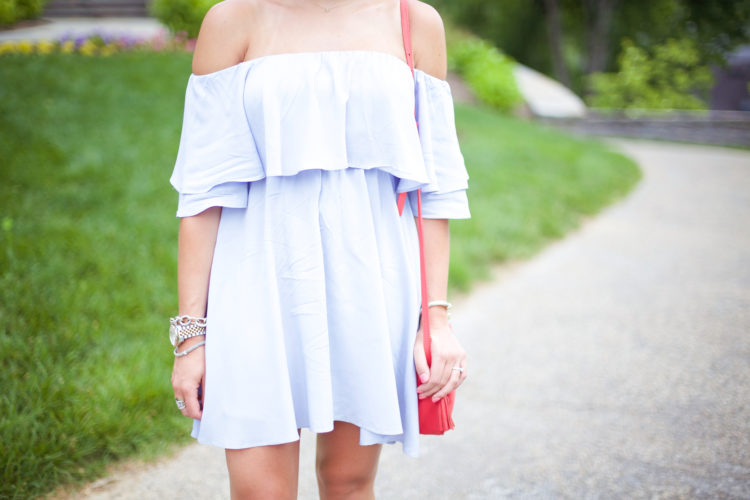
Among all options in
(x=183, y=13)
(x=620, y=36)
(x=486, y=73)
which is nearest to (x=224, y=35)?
(x=183, y=13)

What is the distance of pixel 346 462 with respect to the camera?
64.0 inches

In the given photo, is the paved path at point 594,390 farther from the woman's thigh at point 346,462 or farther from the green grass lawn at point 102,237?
the woman's thigh at point 346,462

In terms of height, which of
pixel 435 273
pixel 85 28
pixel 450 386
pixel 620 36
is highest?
pixel 620 36

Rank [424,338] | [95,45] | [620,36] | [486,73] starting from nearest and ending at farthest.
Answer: [424,338] → [95,45] → [486,73] → [620,36]

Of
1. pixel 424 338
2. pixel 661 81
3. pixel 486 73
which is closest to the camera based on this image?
pixel 424 338

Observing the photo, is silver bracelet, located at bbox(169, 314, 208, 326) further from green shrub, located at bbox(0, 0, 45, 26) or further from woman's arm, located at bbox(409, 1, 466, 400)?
green shrub, located at bbox(0, 0, 45, 26)

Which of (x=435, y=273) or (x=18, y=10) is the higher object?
(x=18, y=10)

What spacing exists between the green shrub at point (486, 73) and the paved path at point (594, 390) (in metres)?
10.7

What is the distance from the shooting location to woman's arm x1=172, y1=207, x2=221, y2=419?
1.46 m

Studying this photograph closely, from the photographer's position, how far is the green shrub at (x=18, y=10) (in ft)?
32.4

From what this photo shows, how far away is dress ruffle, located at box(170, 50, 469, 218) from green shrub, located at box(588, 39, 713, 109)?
22.3 meters

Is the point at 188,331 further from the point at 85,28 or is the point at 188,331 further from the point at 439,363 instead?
the point at 85,28

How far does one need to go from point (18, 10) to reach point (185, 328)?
1162cm

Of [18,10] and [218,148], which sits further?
[18,10]
